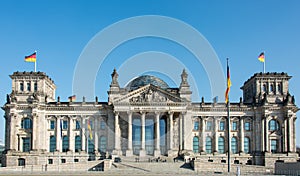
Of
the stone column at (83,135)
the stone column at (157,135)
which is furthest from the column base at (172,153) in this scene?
the stone column at (83,135)

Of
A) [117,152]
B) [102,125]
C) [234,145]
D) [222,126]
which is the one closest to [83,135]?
[102,125]

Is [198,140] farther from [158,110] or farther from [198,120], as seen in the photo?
[158,110]

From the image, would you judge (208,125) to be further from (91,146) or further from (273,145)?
(91,146)

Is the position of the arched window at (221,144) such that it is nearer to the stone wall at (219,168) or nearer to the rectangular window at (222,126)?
the rectangular window at (222,126)

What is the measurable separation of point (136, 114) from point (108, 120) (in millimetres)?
6109

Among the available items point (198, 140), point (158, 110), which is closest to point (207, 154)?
point (198, 140)

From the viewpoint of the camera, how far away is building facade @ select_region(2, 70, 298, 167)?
308ft

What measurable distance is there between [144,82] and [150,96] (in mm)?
7913

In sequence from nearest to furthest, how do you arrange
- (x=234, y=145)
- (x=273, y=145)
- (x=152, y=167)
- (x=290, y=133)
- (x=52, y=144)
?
1. (x=152, y=167)
2. (x=290, y=133)
3. (x=273, y=145)
4. (x=52, y=144)
5. (x=234, y=145)

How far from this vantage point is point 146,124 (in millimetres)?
100875

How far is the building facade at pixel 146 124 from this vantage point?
93812mm

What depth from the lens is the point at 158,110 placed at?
93.2 m

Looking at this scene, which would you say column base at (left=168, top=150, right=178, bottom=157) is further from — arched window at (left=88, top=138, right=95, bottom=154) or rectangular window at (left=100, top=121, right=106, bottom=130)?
arched window at (left=88, top=138, right=95, bottom=154)

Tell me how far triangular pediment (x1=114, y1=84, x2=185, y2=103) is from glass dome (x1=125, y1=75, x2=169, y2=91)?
665 centimetres
